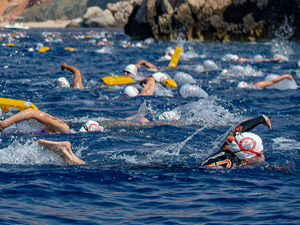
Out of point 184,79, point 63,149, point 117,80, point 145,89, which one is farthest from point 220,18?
point 63,149

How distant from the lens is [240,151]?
6570 mm

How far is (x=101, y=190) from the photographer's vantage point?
18.5ft

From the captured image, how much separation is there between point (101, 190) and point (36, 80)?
11.4m

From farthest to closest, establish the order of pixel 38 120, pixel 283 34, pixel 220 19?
pixel 220 19, pixel 283 34, pixel 38 120

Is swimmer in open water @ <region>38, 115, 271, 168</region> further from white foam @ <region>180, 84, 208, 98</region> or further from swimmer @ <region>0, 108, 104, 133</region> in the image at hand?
white foam @ <region>180, 84, 208, 98</region>

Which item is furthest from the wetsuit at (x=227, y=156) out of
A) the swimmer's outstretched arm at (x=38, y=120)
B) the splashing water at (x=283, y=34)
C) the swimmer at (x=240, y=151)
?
the splashing water at (x=283, y=34)

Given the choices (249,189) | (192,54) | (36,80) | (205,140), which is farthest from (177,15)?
(249,189)

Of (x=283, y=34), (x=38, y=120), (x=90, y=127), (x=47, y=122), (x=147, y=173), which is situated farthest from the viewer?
(x=283, y=34)

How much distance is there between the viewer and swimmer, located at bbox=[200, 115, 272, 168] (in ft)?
21.4

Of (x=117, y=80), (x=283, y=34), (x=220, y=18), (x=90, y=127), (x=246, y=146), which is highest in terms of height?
(x=220, y=18)

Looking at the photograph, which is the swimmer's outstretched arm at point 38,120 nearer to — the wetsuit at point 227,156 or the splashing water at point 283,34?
the wetsuit at point 227,156

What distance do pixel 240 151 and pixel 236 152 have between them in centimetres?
7

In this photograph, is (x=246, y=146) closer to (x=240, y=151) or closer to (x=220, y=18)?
(x=240, y=151)

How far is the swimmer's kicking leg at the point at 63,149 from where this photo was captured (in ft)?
20.6
